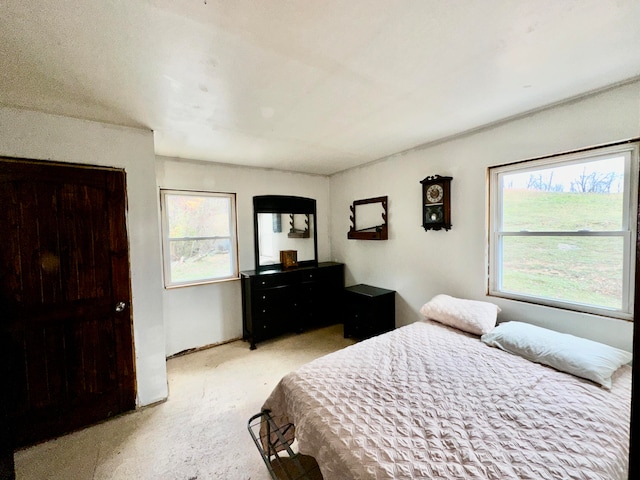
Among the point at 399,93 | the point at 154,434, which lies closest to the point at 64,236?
the point at 154,434

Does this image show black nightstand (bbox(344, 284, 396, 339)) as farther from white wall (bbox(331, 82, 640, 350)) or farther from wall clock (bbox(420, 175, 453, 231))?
wall clock (bbox(420, 175, 453, 231))

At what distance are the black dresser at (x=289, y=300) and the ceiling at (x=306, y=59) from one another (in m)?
1.96

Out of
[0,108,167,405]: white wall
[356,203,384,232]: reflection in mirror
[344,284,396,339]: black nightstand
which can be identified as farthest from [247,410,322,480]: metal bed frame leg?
[356,203,384,232]: reflection in mirror

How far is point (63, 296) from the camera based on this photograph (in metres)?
1.99

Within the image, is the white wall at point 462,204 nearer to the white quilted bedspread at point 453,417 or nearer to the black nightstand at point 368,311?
the black nightstand at point 368,311

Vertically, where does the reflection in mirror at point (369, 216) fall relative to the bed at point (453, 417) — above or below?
above

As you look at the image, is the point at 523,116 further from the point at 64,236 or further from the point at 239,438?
the point at 64,236

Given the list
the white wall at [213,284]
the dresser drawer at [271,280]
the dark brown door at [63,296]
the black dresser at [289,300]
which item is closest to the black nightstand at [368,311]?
the black dresser at [289,300]

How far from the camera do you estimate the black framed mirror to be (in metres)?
3.79

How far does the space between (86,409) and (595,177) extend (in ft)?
14.2

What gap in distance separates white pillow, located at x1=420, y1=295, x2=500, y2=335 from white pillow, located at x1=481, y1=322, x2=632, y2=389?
0.45 feet

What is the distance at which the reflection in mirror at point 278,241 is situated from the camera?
Result: 3832mm

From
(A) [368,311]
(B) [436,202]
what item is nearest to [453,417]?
(A) [368,311]

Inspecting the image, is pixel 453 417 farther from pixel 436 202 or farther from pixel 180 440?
pixel 436 202
